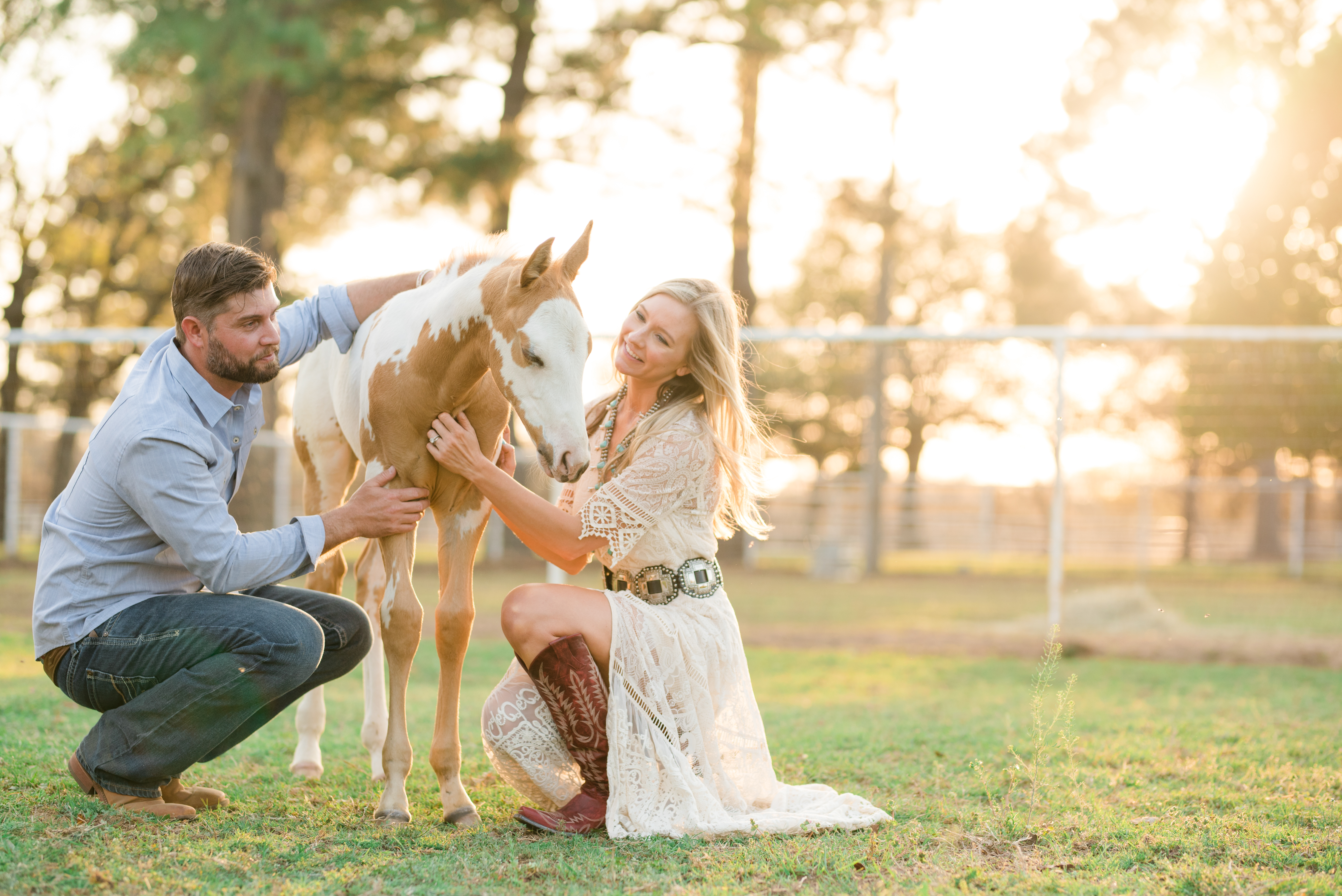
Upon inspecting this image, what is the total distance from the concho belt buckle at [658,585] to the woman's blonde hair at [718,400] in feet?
0.73

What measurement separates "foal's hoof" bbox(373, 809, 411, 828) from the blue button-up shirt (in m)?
0.66

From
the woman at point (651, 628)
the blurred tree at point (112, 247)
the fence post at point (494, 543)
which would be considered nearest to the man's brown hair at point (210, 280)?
the woman at point (651, 628)

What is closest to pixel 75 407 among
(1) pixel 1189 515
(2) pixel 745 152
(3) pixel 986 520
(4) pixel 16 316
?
(4) pixel 16 316

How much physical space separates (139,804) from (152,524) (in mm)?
707

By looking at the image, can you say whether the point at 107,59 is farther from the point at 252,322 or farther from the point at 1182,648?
the point at 1182,648

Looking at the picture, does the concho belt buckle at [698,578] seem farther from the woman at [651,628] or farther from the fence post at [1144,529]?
the fence post at [1144,529]

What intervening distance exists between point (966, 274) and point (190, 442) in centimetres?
2252

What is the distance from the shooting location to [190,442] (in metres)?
2.43

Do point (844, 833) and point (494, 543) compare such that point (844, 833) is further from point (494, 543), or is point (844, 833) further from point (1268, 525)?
point (1268, 525)

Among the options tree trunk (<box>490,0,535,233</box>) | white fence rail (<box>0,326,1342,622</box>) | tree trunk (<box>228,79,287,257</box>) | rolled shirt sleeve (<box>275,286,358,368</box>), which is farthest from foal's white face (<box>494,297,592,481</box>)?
tree trunk (<box>490,0,535,233</box>)

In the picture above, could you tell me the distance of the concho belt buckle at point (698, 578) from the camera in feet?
9.11

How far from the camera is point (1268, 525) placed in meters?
17.0

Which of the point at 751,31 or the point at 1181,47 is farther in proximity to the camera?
the point at 1181,47

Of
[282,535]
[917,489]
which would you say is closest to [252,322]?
[282,535]
